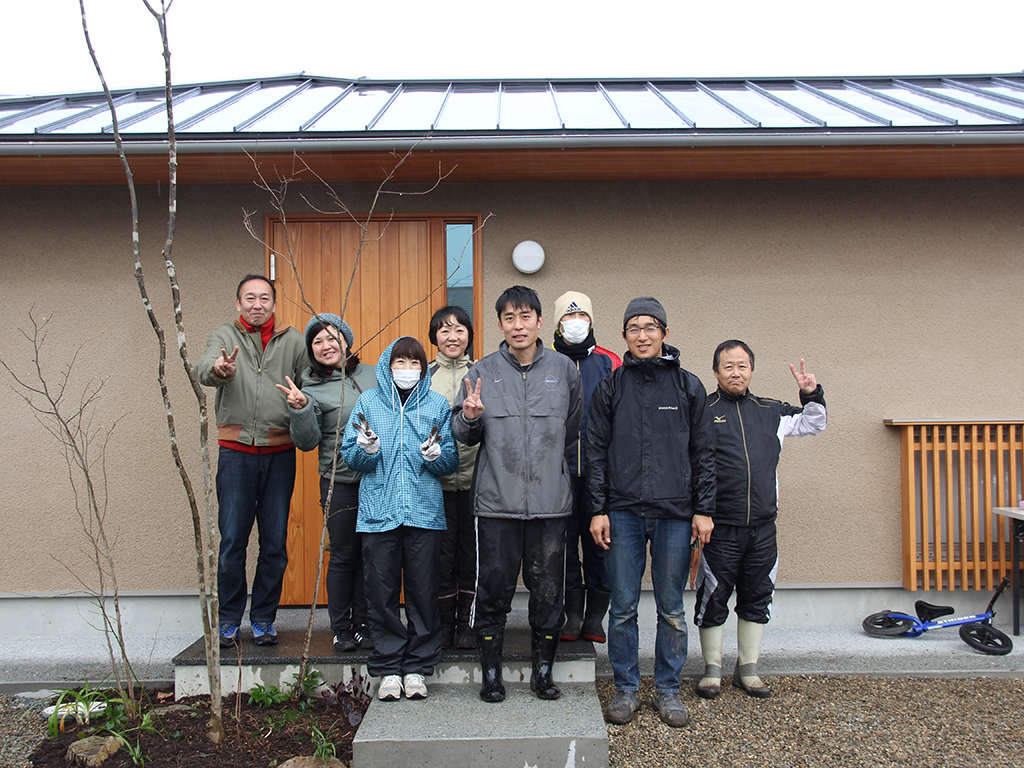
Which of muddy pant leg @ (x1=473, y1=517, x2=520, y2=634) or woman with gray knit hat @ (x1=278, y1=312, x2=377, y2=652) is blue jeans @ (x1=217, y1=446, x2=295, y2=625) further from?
muddy pant leg @ (x1=473, y1=517, x2=520, y2=634)

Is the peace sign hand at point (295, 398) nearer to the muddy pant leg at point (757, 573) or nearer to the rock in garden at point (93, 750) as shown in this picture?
the rock in garden at point (93, 750)

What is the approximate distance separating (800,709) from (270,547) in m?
2.87

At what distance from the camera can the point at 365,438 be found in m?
3.20

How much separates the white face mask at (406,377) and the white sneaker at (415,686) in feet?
4.57

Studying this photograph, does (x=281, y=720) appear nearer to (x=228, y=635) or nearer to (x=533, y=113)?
(x=228, y=635)

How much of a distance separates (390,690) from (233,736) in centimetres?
72

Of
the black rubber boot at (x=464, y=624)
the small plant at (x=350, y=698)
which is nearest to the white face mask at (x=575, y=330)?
the black rubber boot at (x=464, y=624)

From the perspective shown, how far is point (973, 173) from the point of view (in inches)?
180

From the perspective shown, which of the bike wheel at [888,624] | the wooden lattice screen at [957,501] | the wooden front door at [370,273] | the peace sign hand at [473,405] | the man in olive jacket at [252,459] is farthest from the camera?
the wooden front door at [370,273]

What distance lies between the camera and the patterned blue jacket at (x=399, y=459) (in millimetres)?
3250

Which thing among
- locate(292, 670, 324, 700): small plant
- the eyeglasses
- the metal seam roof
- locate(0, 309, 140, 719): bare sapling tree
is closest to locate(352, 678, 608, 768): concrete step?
locate(292, 670, 324, 700): small plant

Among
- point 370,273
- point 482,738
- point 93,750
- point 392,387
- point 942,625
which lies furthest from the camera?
point 370,273

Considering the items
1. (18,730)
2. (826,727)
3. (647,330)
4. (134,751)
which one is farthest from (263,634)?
(826,727)

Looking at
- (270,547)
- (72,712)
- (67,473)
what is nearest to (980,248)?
(270,547)
